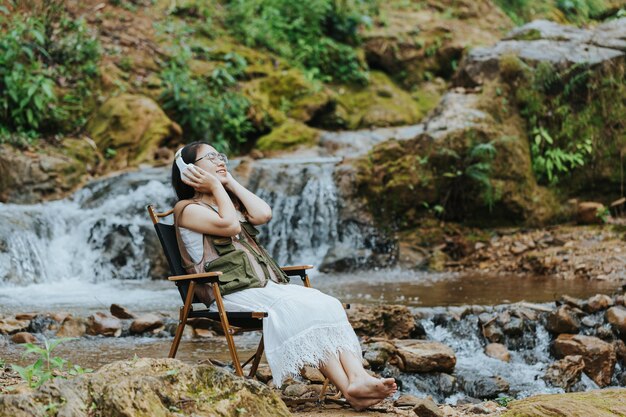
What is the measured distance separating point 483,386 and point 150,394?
2.91 metres

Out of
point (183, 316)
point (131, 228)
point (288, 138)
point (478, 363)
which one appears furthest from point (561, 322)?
point (288, 138)

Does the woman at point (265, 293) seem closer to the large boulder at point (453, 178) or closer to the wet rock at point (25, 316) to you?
the wet rock at point (25, 316)

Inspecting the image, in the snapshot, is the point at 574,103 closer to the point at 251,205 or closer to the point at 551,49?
the point at 551,49

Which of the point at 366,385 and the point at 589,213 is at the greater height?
the point at 366,385

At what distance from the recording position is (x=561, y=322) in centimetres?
624

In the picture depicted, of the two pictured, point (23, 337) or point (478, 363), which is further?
point (478, 363)

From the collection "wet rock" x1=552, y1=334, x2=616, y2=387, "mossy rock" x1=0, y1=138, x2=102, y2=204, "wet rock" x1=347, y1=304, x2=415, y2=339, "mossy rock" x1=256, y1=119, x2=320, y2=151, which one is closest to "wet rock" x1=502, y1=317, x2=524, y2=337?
"wet rock" x1=552, y1=334, x2=616, y2=387

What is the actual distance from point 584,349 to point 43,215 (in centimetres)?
753

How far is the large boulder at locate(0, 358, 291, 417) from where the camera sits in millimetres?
2562

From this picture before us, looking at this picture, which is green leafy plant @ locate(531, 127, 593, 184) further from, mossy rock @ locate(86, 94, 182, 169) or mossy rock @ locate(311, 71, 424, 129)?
mossy rock @ locate(86, 94, 182, 169)

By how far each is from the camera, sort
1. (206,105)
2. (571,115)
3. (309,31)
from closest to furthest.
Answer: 1. (571,115)
2. (206,105)
3. (309,31)

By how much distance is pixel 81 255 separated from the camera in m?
9.99

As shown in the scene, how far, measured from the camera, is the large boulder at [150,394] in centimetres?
256

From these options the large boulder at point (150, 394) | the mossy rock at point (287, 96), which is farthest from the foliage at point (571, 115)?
the large boulder at point (150, 394)
